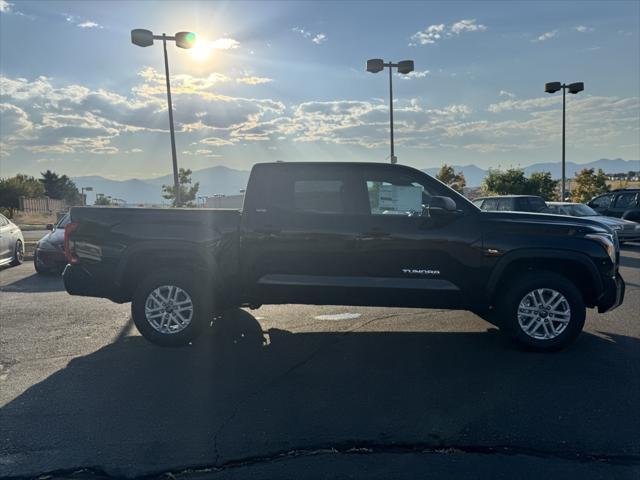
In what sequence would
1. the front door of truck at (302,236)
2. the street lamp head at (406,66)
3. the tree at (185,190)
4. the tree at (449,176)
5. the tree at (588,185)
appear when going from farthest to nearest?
the tree at (449,176), the tree at (588,185), the tree at (185,190), the street lamp head at (406,66), the front door of truck at (302,236)

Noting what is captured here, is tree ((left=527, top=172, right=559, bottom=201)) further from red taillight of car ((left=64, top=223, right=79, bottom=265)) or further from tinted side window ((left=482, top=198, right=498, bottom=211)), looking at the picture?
red taillight of car ((left=64, top=223, right=79, bottom=265))

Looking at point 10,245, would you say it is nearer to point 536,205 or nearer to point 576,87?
point 536,205

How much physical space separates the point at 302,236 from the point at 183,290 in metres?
1.48

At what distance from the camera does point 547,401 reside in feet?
13.2

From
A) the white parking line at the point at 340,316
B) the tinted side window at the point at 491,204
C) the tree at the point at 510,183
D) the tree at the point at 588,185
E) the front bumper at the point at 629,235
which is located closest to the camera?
the white parking line at the point at 340,316

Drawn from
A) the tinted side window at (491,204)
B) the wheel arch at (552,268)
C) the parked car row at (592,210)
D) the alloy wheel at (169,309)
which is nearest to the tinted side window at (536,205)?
the parked car row at (592,210)

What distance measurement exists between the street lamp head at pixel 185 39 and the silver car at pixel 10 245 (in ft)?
20.3

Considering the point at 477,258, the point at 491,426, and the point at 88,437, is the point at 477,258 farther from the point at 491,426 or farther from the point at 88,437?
the point at 88,437

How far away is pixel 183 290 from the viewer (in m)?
5.52

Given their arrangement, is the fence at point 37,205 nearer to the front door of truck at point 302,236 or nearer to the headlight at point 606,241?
the front door of truck at point 302,236

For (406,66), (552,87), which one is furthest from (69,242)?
(552,87)

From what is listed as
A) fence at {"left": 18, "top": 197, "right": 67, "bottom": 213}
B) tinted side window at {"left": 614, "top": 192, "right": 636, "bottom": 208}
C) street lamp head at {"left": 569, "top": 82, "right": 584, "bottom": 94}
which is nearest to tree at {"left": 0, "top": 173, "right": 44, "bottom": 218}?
fence at {"left": 18, "top": 197, "right": 67, "bottom": 213}

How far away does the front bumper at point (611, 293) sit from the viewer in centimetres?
526

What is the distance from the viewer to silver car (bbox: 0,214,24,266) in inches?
456
